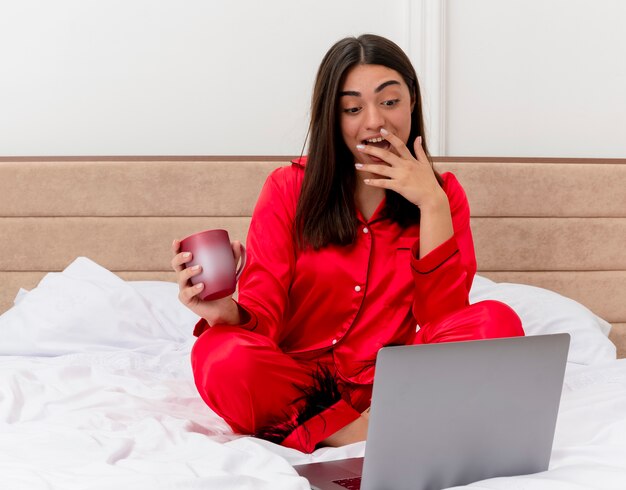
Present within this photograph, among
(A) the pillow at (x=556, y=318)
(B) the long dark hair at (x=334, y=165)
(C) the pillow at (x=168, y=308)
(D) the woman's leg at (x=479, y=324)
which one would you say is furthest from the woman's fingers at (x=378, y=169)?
(C) the pillow at (x=168, y=308)

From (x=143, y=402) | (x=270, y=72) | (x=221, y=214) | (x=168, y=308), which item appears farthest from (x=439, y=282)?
(x=270, y=72)

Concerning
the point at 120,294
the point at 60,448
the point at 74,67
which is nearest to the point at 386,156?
the point at 60,448

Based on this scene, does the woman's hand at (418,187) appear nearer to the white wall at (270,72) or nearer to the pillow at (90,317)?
the pillow at (90,317)

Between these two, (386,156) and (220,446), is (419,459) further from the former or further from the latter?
(386,156)

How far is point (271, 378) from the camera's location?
5.05 ft

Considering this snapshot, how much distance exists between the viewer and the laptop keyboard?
1172 mm

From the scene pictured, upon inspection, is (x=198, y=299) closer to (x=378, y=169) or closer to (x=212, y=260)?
(x=212, y=260)

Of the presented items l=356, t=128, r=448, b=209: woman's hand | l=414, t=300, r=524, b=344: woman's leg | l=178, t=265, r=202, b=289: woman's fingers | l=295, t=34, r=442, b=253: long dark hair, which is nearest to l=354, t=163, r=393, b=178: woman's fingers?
l=356, t=128, r=448, b=209: woman's hand

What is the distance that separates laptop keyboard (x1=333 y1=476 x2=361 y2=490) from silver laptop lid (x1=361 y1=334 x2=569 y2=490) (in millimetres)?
67

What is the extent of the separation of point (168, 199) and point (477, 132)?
3.59ft

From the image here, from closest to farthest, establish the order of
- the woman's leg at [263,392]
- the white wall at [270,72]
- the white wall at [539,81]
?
1. the woman's leg at [263,392]
2. the white wall at [270,72]
3. the white wall at [539,81]

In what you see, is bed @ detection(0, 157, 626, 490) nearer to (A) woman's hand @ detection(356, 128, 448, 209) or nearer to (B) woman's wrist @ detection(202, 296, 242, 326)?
(B) woman's wrist @ detection(202, 296, 242, 326)

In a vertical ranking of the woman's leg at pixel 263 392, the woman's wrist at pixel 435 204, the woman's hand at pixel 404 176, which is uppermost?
the woman's hand at pixel 404 176

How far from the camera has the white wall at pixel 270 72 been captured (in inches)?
107
